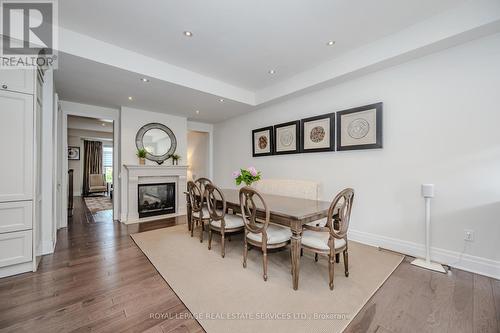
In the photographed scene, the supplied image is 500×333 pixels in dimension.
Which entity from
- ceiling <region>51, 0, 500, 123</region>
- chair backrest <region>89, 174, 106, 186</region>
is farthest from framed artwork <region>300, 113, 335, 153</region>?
chair backrest <region>89, 174, 106, 186</region>

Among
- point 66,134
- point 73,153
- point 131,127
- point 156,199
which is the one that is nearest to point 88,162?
point 73,153

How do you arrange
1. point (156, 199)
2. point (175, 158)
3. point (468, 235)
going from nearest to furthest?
point (468, 235), point (156, 199), point (175, 158)

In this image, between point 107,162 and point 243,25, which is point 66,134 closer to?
point 243,25

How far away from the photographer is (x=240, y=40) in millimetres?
2639

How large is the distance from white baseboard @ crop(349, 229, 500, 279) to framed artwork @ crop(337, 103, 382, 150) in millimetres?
1315

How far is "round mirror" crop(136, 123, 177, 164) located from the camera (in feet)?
15.6

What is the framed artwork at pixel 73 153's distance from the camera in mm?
7848

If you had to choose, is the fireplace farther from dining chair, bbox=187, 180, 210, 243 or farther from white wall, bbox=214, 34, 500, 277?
white wall, bbox=214, 34, 500, 277

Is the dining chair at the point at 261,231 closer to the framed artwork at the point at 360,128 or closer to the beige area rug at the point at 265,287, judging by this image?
the beige area rug at the point at 265,287

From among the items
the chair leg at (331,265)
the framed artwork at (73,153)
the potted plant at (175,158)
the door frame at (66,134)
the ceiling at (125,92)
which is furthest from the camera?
the framed artwork at (73,153)

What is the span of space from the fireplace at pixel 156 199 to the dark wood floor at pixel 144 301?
2142 mm

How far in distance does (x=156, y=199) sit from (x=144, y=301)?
3.44 m

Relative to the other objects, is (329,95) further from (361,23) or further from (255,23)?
(255,23)

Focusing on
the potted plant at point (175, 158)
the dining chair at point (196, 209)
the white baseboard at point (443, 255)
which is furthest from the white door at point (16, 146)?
the white baseboard at point (443, 255)
